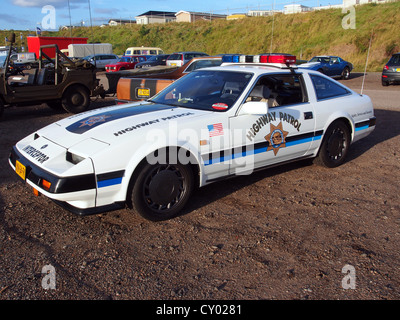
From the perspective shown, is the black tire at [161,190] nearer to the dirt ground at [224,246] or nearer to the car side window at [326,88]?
the dirt ground at [224,246]

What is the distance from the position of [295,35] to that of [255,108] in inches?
1361

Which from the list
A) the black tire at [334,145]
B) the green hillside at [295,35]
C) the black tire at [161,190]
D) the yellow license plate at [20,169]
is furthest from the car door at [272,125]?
the green hillside at [295,35]

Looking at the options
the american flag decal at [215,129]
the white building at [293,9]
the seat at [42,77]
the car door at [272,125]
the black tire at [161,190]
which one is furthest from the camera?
the white building at [293,9]

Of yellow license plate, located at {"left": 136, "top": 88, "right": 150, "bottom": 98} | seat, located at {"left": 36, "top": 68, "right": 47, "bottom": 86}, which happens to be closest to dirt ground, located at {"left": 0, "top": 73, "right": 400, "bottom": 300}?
yellow license plate, located at {"left": 136, "top": 88, "right": 150, "bottom": 98}

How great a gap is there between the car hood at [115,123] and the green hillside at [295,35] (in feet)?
83.0

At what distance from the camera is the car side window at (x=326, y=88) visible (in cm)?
483

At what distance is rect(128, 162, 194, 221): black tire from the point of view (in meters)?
3.32

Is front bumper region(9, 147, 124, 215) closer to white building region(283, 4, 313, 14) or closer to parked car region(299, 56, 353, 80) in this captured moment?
parked car region(299, 56, 353, 80)

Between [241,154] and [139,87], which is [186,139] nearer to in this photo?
[241,154]

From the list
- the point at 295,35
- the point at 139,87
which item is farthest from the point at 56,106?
the point at 295,35

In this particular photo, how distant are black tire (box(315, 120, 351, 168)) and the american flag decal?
1.91 metres

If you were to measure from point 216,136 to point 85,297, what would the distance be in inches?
76.9
